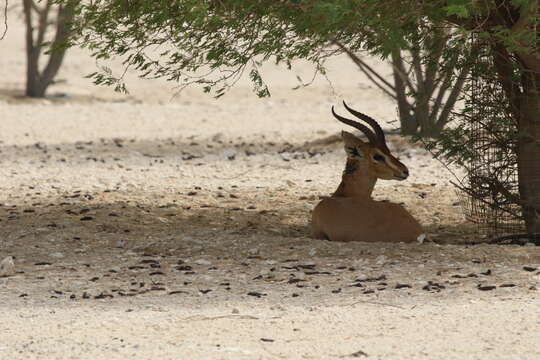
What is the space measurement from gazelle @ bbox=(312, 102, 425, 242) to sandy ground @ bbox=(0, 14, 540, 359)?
0.80ft

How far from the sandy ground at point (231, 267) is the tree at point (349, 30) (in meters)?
0.56

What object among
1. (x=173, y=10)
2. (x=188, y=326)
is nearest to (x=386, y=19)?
(x=173, y=10)

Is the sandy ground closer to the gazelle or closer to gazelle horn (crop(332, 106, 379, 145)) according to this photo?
the gazelle

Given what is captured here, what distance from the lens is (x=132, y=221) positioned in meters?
8.98

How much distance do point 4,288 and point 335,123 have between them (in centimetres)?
1134

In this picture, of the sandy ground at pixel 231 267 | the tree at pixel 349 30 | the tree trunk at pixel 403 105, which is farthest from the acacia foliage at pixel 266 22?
the tree trunk at pixel 403 105

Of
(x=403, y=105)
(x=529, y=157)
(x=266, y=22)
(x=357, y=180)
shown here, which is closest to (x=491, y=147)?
(x=529, y=157)

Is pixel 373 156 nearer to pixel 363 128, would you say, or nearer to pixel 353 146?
pixel 353 146

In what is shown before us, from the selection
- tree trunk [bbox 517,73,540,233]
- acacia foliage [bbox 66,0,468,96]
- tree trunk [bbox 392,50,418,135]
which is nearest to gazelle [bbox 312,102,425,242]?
acacia foliage [bbox 66,0,468,96]

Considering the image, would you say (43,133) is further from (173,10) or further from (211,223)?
(173,10)

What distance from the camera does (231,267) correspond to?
283 inches

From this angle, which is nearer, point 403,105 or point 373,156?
point 373,156

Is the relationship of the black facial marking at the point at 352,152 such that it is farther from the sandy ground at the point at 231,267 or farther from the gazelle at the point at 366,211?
the sandy ground at the point at 231,267

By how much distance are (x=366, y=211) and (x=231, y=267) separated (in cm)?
124
